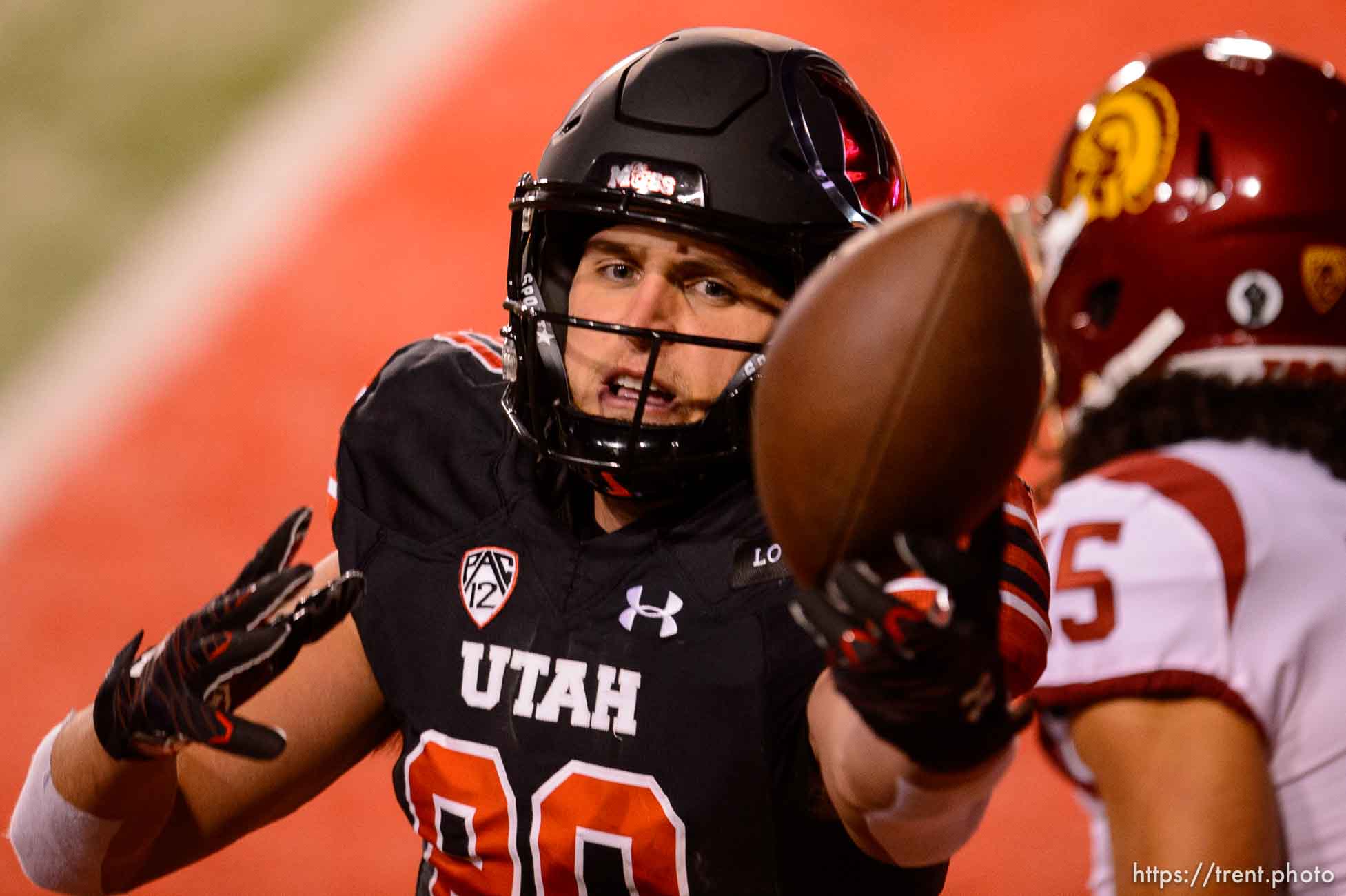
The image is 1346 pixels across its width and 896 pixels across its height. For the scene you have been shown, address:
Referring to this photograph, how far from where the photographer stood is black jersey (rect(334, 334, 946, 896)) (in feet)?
5.03

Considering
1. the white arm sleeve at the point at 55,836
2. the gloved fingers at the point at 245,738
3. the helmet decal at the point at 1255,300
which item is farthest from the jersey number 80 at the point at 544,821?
the helmet decal at the point at 1255,300

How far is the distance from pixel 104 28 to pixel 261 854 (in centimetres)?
374

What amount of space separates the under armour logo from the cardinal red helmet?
810 millimetres

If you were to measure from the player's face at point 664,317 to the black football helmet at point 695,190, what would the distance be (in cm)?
2

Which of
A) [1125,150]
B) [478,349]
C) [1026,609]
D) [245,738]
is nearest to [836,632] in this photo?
[1026,609]

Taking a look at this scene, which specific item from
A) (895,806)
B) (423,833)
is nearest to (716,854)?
(895,806)

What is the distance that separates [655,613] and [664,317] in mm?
328

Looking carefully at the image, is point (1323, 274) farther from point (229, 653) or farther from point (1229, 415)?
point (229, 653)

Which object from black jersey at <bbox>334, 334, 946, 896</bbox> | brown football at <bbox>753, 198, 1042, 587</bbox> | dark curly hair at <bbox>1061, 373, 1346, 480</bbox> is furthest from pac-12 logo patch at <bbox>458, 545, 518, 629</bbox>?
dark curly hair at <bbox>1061, 373, 1346, 480</bbox>

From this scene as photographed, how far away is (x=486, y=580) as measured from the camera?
67.7 inches

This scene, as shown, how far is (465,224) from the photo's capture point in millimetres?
4586

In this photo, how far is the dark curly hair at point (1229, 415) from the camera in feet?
6.20

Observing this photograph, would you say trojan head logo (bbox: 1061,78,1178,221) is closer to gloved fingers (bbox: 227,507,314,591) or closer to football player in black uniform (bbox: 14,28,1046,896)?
→ football player in black uniform (bbox: 14,28,1046,896)

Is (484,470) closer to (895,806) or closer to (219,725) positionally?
(219,725)
